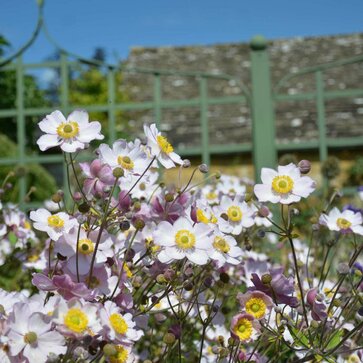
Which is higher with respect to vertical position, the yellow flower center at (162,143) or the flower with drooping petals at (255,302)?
the yellow flower center at (162,143)

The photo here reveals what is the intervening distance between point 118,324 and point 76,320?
9 centimetres

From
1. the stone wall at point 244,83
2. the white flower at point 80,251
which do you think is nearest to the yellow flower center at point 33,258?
the white flower at point 80,251

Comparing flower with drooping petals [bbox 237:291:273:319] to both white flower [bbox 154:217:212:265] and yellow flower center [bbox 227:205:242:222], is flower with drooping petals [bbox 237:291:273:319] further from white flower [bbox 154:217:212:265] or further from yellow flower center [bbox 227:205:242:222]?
yellow flower center [bbox 227:205:242:222]

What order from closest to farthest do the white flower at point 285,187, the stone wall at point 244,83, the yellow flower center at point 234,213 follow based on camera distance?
the white flower at point 285,187 < the yellow flower center at point 234,213 < the stone wall at point 244,83

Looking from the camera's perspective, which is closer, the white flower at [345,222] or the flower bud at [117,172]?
the flower bud at [117,172]

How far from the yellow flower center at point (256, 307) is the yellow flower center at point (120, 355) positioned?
8.0 inches

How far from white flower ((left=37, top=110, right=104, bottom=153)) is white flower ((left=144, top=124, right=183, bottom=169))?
8cm

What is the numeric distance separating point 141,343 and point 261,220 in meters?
0.52

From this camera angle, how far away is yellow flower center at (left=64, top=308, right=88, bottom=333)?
32.3 inches

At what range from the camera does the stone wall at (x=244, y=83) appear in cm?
1159

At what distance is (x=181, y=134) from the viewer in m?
11.5

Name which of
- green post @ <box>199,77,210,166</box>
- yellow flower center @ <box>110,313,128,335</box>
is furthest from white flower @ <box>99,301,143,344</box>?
green post @ <box>199,77,210,166</box>

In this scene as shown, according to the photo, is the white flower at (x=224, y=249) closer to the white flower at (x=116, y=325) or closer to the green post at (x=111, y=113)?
the white flower at (x=116, y=325)

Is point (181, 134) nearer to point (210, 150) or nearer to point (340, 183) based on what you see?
point (340, 183)
